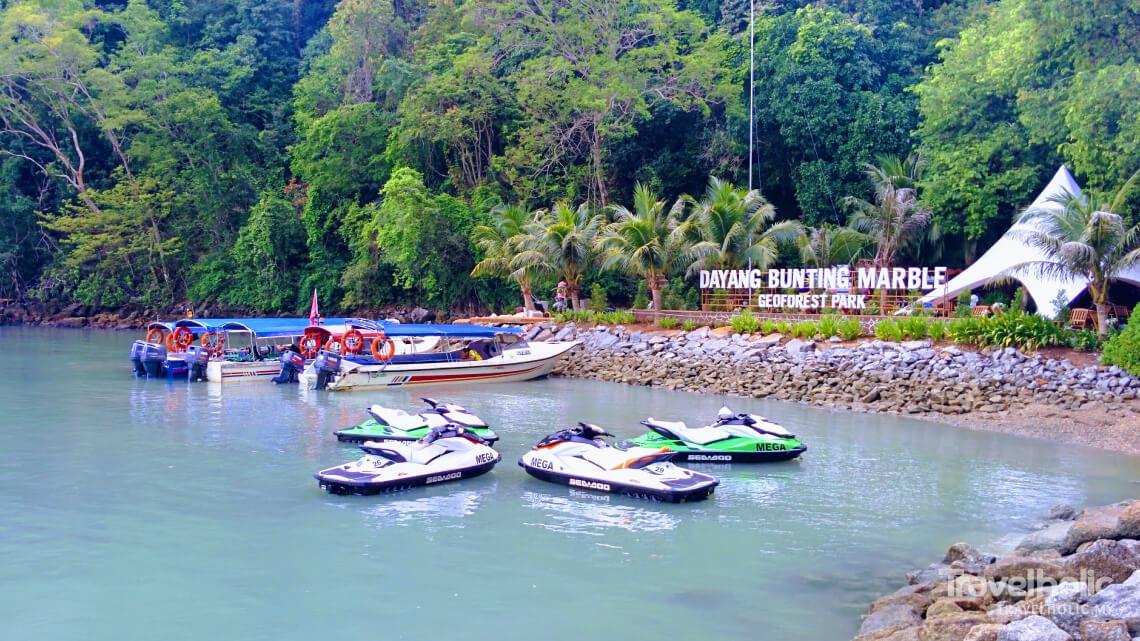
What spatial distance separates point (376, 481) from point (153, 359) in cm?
1817

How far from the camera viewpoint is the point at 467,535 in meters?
12.0

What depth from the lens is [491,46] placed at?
43.1 metres

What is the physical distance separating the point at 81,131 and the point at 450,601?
2062 inches

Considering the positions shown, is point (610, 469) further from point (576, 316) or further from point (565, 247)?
point (565, 247)

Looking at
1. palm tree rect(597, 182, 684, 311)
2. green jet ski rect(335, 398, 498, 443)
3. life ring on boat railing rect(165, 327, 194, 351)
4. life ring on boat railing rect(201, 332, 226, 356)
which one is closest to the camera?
green jet ski rect(335, 398, 498, 443)

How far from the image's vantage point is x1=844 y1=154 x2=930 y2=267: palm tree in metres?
32.6

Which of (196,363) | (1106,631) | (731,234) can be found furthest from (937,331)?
(196,363)

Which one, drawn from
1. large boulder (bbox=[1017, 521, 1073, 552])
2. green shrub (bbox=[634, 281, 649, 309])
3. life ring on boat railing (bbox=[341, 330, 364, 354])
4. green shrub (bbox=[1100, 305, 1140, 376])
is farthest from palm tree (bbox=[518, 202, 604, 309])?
large boulder (bbox=[1017, 521, 1073, 552])

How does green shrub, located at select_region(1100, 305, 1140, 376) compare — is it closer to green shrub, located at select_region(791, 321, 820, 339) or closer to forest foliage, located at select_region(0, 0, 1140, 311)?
forest foliage, located at select_region(0, 0, 1140, 311)

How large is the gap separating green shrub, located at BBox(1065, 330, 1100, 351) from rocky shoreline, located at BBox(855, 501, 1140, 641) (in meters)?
12.0

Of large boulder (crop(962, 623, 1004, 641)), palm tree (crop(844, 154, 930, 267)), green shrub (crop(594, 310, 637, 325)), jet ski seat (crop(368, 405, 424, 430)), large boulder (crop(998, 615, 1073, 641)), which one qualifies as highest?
palm tree (crop(844, 154, 930, 267))

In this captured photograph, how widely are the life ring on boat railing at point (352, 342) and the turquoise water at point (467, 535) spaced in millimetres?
7845

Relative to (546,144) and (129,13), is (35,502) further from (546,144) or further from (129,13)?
(129,13)

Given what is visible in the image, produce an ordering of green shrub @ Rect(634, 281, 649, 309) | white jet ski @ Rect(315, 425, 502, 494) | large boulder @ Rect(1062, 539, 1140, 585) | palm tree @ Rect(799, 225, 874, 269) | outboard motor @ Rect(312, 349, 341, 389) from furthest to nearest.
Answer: green shrub @ Rect(634, 281, 649, 309) → palm tree @ Rect(799, 225, 874, 269) → outboard motor @ Rect(312, 349, 341, 389) → white jet ski @ Rect(315, 425, 502, 494) → large boulder @ Rect(1062, 539, 1140, 585)
